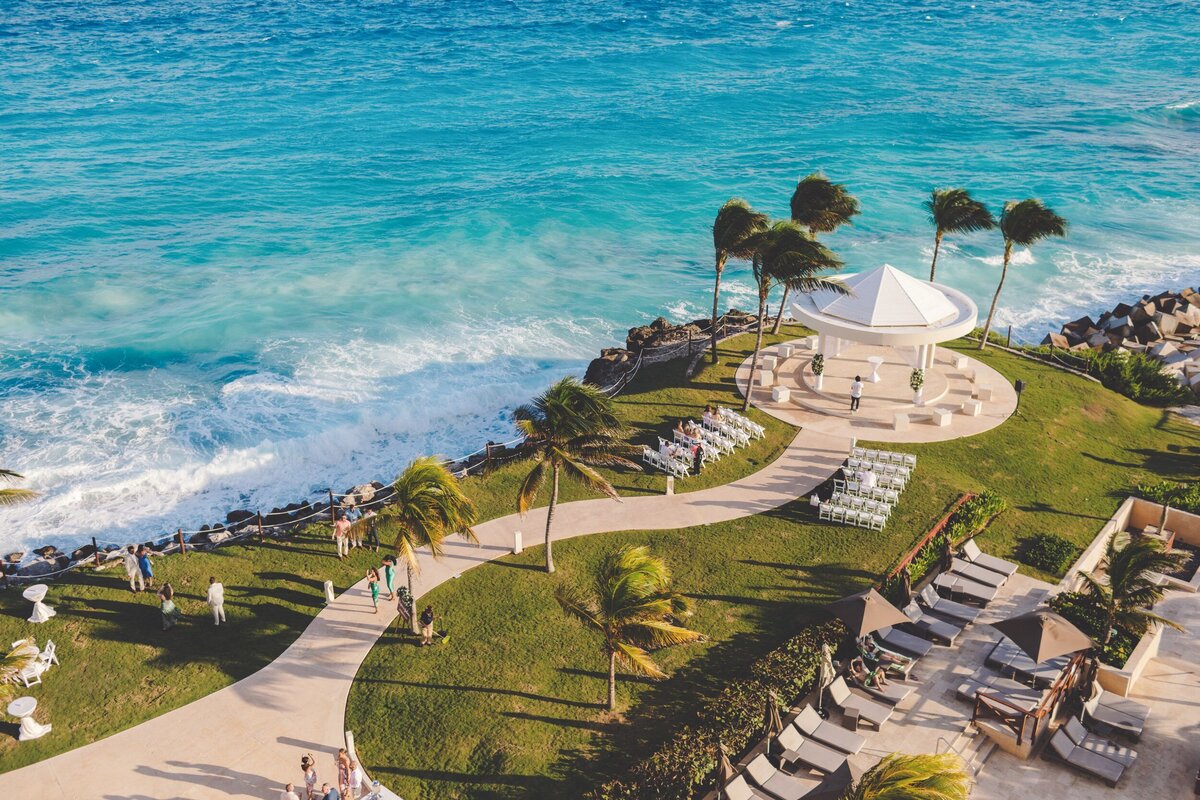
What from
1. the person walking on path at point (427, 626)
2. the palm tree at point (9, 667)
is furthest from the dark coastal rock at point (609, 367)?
the palm tree at point (9, 667)

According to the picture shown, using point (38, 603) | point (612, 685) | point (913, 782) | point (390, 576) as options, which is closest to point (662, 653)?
point (612, 685)

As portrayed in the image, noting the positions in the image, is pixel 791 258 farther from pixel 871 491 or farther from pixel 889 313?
pixel 871 491

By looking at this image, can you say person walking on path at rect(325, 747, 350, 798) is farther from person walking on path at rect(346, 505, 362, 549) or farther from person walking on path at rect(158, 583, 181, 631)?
person walking on path at rect(158, 583, 181, 631)

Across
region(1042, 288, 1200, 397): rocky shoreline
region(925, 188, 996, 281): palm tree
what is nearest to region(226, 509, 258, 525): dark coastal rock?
region(925, 188, 996, 281): palm tree

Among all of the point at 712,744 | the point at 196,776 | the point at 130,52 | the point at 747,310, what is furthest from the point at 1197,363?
the point at 130,52

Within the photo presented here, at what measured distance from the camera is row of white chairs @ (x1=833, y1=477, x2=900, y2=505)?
31.2m

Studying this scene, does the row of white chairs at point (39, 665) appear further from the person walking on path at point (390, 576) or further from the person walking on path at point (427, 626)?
the person walking on path at point (427, 626)

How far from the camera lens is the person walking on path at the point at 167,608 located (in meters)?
25.9

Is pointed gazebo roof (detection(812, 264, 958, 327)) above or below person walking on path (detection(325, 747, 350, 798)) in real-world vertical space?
above

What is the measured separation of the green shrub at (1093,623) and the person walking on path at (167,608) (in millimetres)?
24219

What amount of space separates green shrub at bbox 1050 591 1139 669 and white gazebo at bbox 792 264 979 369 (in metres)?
11.9

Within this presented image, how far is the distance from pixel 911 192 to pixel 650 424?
49052mm

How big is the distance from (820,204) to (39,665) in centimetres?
3202

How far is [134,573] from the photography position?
2753cm
